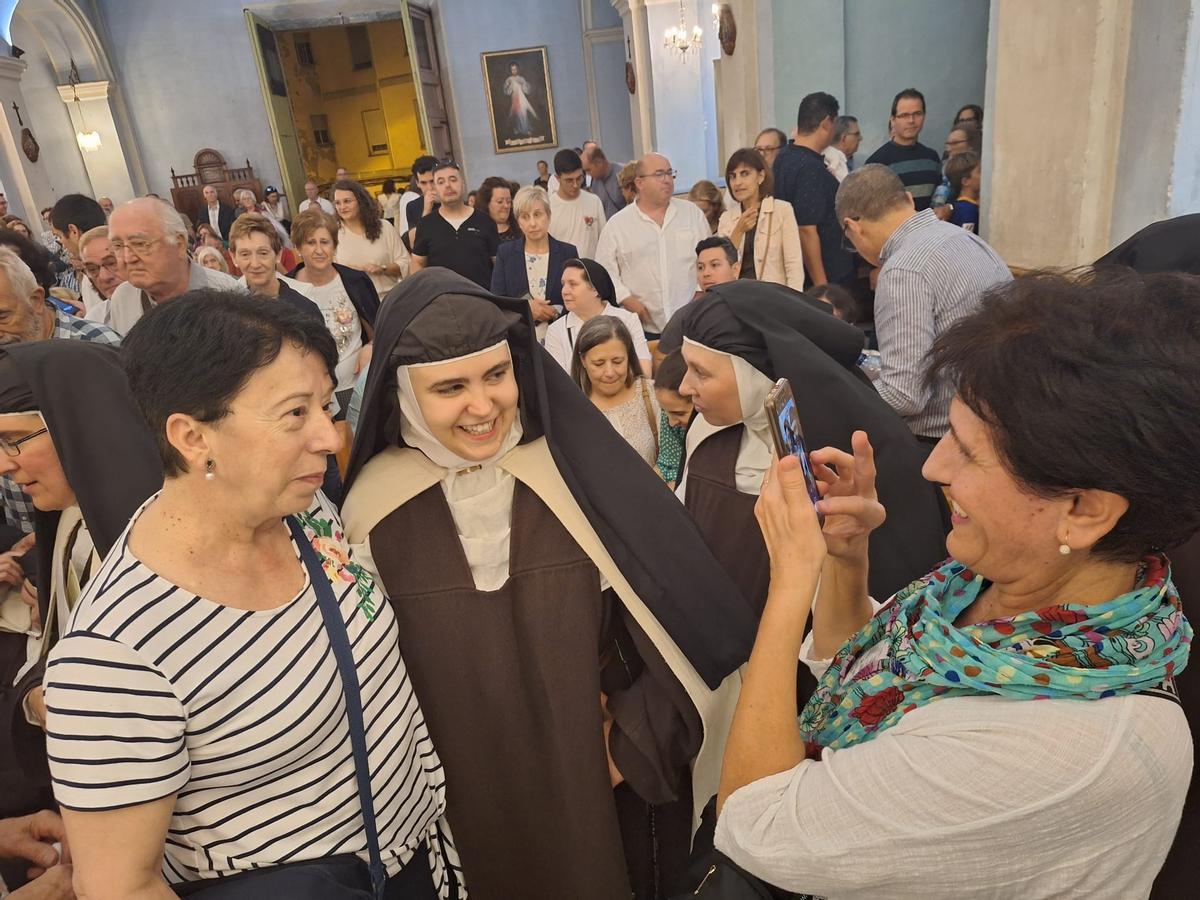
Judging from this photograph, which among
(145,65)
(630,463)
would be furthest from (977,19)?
(145,65)

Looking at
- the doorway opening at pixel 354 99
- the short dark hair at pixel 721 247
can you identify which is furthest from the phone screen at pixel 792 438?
the doorway opening at pixel 354 99

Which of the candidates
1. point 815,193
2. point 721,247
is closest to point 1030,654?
point 721,247

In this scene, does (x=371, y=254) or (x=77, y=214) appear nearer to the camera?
(x=77, y=214)

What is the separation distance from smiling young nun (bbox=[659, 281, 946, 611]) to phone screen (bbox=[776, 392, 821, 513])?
0.86 m

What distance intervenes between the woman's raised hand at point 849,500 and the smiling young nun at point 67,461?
1.57 meters

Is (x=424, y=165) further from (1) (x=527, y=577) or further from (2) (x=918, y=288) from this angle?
(1) (x=527, y=577)

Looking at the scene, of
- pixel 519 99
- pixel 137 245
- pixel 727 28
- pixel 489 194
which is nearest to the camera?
pixel 137 245

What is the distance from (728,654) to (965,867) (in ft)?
2.82

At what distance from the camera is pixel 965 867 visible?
111 centimetres

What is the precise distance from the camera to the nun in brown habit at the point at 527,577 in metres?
1.92

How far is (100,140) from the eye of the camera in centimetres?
1600

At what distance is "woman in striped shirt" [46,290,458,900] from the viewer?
128cm

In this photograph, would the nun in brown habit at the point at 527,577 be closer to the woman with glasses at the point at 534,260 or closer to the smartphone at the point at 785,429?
the smartphone at the point at 785,429

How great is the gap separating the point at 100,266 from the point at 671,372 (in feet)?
11.0
